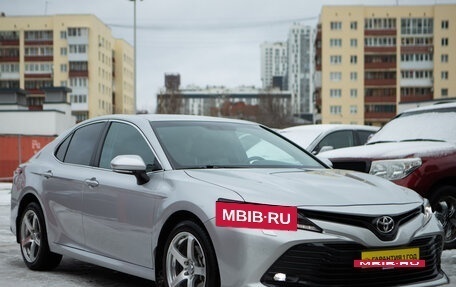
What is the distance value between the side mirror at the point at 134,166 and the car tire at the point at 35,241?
6.08 feet

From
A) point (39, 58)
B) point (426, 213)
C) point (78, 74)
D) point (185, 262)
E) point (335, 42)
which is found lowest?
point (185, 262)

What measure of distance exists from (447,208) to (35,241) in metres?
4.26

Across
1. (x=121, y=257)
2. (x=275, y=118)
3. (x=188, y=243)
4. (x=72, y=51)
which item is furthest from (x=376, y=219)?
(x=72, y=51)

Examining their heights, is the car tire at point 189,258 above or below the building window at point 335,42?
below

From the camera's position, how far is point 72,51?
109188 millimetres

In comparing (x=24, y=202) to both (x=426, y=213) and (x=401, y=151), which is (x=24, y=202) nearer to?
(x=401, y=151)

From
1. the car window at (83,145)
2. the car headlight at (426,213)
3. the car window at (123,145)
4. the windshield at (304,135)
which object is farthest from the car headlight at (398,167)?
the windshield at (304,135)

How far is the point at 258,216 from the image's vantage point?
4.27 m

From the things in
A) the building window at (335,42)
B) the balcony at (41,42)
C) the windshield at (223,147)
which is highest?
the balcony at (41,42)

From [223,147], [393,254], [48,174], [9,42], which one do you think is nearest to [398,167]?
[223,147]

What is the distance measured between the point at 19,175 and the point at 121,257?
7.74 ft

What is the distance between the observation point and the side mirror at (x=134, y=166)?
5.16m

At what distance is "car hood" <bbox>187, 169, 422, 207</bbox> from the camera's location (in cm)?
438

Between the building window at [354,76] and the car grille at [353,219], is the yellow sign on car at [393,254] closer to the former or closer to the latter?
the car grille at [353,219]
